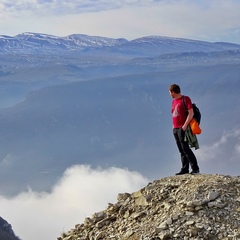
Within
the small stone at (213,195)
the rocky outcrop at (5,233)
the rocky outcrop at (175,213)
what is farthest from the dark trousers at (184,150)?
the rocky outcrop at (5,233)

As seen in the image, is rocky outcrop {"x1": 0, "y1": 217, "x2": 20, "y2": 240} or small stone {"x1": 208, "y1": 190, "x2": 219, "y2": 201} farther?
rocky outcrop {"x1": 0, "y1": 217, "x2": 20, "y2": 240}

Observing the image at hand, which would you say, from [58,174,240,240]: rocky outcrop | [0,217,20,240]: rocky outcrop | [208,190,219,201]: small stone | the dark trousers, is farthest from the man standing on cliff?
[0,217,20,240]: rocky outcrop

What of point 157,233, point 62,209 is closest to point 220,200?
point 157,233

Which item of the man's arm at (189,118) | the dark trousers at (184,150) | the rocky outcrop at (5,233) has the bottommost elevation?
the dark trousers at (184,150)

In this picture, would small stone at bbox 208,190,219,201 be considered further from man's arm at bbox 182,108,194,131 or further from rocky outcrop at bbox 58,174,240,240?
man's arm at bbox 182,108,194,131

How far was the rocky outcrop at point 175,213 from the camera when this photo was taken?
855 centimetres

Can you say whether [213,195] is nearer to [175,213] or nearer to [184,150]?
[175,213]

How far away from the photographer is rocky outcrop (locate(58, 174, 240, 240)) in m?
8.55

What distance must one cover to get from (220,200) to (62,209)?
19170cm

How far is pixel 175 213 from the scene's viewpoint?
29.7 ft

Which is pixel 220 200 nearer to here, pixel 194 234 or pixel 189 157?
pixel 194 234

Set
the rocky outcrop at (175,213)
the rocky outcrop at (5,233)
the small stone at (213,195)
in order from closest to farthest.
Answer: the rocky outcrop at (175,213) → the small stone at (213,195) → the rocky outcrop at (5,233)

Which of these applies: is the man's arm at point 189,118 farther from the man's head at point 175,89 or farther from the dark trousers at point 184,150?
the man's head at point 175,89

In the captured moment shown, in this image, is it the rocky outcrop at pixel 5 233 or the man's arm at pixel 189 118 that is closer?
the man's arm at pixel 189 118
